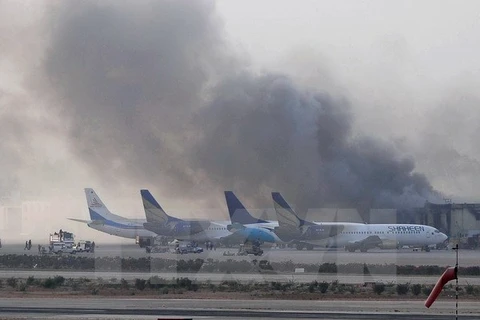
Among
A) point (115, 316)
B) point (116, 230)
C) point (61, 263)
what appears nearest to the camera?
point (115, 316)

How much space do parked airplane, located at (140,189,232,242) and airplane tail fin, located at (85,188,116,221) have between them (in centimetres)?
1150

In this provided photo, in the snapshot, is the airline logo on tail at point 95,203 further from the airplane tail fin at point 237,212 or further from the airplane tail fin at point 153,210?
the airplane tail fin at point 237,212

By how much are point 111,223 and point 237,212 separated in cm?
2239

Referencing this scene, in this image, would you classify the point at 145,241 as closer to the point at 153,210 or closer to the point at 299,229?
the point at 153,210

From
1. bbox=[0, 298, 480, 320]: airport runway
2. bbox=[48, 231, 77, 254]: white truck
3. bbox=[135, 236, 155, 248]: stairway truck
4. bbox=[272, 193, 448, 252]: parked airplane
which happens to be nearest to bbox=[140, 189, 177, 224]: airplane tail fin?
bbox=[135, 236, 155, 248]: stairway truck

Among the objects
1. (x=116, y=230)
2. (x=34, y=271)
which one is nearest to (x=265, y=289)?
(x=34, y=271)

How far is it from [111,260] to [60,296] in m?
44.6

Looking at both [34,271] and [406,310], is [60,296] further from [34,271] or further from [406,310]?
[34,271]

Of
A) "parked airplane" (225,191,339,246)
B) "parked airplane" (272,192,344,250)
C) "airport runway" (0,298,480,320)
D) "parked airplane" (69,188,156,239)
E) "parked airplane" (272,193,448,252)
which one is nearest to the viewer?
"airport runway" (0,298,480,320)

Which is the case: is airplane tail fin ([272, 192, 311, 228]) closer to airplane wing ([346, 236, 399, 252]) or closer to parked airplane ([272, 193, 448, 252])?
parked airplane ([272, 193, 448, 252])

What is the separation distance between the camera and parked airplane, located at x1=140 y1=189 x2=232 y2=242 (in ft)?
476

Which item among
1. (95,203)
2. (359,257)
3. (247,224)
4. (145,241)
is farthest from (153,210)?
(359,257)

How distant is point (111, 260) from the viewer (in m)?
107

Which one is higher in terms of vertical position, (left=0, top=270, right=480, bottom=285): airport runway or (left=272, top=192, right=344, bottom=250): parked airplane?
(left=272, top=192, right=344, bottom=250): parked airplane
